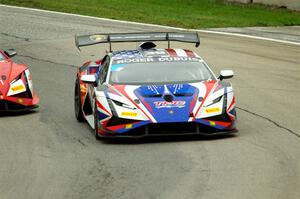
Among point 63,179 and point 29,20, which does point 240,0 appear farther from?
point 63,179

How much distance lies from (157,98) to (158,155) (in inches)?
53.9

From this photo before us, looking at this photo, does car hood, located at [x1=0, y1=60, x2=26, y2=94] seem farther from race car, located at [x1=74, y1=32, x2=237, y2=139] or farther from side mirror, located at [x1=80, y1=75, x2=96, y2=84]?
side mirror, located at [x1=80, y1=75, x2=96, y2=84]

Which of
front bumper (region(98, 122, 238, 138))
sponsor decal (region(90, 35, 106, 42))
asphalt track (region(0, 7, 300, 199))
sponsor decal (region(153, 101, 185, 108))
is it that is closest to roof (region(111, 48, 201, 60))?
sponsor decal (region(90, 35, 106, 42))

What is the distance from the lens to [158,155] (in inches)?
501

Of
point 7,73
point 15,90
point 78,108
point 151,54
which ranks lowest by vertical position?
point 78,108

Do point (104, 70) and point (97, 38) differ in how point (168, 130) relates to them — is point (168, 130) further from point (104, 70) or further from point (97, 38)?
point (97, 38)

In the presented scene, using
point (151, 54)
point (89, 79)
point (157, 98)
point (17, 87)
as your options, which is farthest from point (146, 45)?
point (157, 98)

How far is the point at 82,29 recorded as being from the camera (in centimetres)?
2969

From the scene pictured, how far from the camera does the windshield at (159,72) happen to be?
1469 cm

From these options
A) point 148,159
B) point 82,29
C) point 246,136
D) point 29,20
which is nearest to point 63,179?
point 148,159

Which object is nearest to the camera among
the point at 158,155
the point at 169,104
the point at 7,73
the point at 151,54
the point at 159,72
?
the point at 158,155

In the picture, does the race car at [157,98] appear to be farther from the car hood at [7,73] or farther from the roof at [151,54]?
the car hood at [7,73]

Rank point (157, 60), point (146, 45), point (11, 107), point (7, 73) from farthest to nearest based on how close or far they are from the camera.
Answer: point (7, 73) → point (11, 107) → point (146, 45) → point (157, 60)

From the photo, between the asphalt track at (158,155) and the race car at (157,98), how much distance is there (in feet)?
0.76
